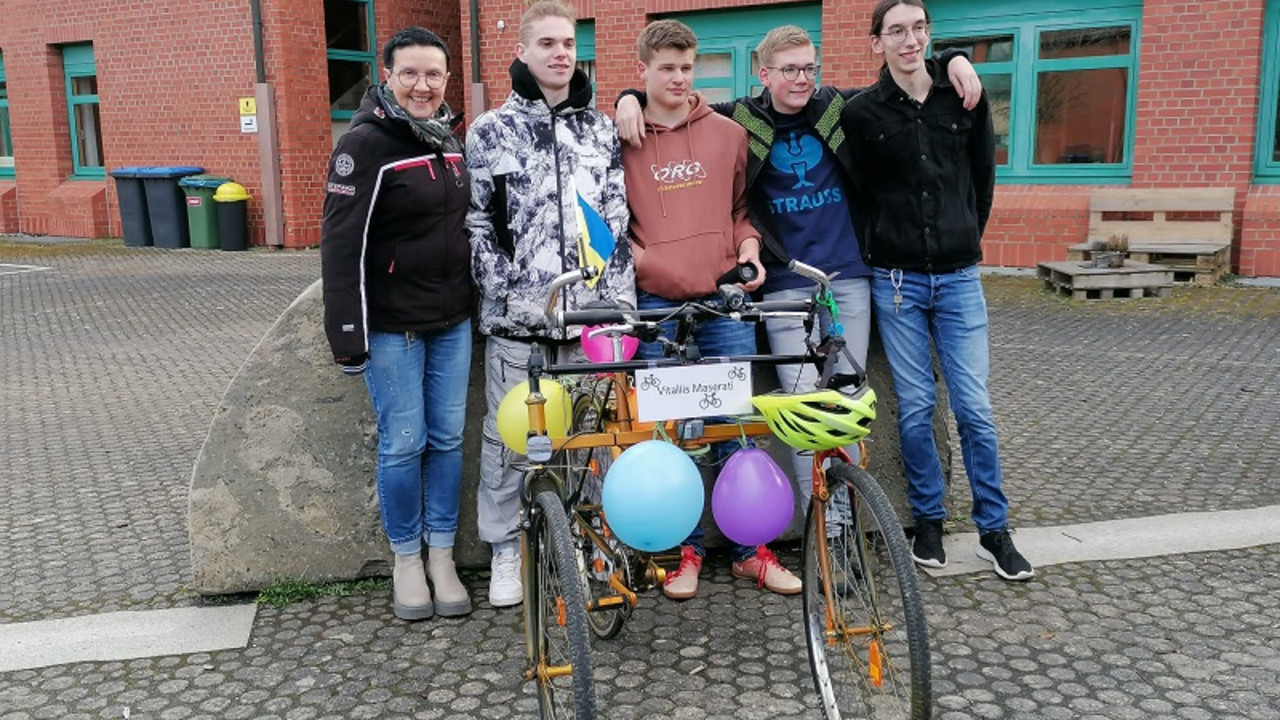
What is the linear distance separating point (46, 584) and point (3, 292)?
1040 centimetres

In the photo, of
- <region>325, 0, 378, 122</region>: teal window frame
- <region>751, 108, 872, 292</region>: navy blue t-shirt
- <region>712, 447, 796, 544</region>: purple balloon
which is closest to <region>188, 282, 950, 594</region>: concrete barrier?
<region>751, 108, 872, 292</region>: navy blue t-shirt

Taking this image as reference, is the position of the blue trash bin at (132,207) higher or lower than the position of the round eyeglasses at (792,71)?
lower

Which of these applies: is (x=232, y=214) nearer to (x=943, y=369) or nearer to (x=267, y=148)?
(x=267, y=148)

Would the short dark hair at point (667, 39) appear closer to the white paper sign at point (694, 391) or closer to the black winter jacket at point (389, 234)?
the black winter jacket at point (389, 234)

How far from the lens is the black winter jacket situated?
378 centimetres

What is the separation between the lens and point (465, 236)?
13.4 feet

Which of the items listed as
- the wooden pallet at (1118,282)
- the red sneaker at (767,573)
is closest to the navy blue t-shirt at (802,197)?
the red sneaker at (767,573)

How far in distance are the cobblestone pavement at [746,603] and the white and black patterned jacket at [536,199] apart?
119cm

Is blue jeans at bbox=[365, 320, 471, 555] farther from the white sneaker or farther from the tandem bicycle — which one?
the tandem bicycle

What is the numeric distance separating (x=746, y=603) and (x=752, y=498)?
1.18m

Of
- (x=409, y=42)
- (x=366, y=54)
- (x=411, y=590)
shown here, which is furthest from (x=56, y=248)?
(x=409, y=42)

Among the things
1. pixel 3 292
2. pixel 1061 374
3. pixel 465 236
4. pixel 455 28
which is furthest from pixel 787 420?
pixel 455 28

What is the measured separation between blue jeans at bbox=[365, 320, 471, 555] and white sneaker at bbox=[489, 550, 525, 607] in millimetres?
198

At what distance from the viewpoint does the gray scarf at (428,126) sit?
3839 millimetres
